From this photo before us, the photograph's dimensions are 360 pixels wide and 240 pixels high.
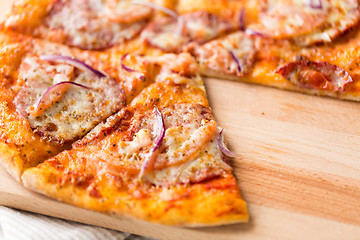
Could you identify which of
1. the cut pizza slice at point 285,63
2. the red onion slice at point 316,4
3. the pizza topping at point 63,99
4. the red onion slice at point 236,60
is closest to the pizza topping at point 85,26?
the pizza topping at point 63,99

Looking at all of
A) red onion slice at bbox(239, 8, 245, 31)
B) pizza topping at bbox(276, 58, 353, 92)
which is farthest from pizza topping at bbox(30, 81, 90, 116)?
pizza topping at bbox(276, 58, 353, 92)

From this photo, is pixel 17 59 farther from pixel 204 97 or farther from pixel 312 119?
pixel 312 119

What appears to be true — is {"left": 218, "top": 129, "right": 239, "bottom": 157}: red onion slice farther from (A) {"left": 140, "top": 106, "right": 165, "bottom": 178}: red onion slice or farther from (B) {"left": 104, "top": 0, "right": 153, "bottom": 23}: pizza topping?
(B) {"left": 104, "top": 0, "right": 153, "bottom": 23}: pizza topping

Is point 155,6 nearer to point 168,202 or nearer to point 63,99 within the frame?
point 63,99

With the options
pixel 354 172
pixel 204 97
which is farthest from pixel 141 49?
pixel 354 172

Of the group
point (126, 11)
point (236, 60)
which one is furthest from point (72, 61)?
point (236, 60)
